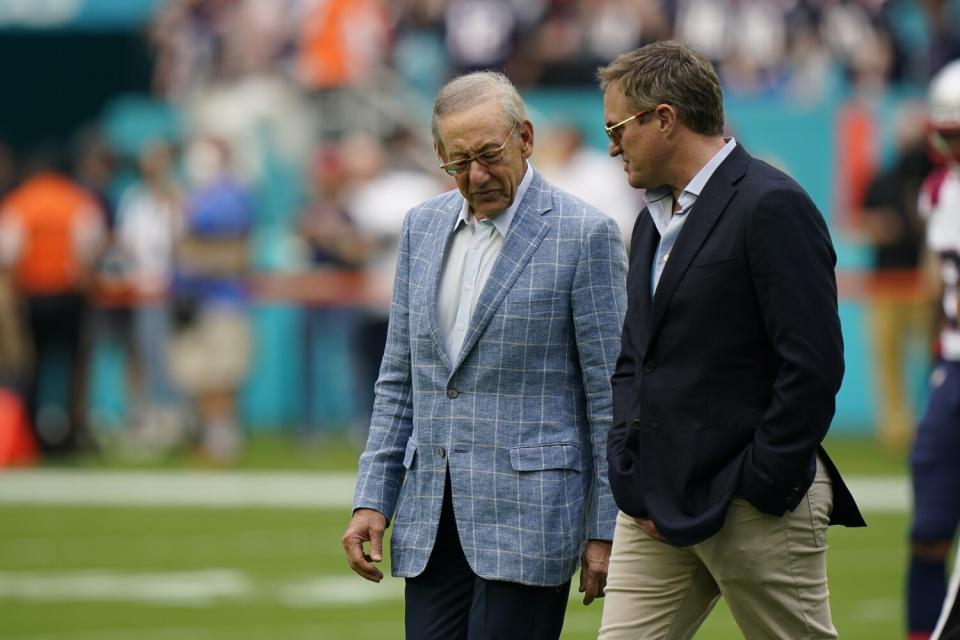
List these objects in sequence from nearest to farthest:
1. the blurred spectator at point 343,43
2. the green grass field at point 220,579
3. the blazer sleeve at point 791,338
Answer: the blazer sleeve at point 791,338
the green grass field at point 220,579
the blurred spectator at point 343,43

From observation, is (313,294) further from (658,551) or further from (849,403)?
(658,551)

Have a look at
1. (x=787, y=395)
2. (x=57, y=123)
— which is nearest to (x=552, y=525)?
(x=787, y=395)

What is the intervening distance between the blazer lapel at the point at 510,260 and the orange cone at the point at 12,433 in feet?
38.3

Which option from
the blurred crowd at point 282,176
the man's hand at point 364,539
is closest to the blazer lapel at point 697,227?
the man's hand at point 364,539

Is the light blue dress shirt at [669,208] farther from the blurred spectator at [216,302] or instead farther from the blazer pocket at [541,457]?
the blurred spectator at [216,302]

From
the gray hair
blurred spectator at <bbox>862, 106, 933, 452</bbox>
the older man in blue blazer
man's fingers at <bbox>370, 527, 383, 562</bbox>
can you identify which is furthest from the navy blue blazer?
Result: blurred spectator at <bbox>862, 106, 933, 452</bbox>

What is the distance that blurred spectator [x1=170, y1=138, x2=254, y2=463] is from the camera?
1546cm

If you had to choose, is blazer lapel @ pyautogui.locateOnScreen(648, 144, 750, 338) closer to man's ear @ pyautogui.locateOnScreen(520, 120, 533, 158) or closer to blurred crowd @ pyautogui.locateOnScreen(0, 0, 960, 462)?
man's ear @ pyautogui.locateOnScreen(520, 120, 533, 158)

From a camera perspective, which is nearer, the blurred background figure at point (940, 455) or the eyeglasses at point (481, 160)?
the eyeglasses at point (481, 160)

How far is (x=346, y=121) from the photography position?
20312mm

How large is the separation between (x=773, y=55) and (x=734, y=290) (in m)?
14.7

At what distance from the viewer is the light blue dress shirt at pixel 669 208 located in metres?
4.54

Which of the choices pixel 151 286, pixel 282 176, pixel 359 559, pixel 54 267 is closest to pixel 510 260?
pixel 359 559

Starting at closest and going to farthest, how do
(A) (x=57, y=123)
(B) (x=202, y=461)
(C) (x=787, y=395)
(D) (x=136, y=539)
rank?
(C) (x=787, y=395)
(D) (x=136, y=539)
(B) (x=202, y=461)
(A) (x=57, y=123)
